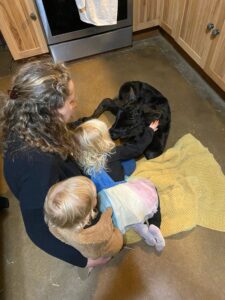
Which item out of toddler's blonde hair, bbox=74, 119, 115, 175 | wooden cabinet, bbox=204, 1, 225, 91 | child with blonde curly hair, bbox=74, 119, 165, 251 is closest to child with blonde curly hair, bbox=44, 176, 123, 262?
child with blonde curly hair, bbox=74, 119, 165, 251

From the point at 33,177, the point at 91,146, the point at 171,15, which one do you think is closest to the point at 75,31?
the point at 171,15

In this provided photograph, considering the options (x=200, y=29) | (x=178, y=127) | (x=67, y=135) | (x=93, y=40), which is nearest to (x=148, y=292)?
(x=67, y=135)

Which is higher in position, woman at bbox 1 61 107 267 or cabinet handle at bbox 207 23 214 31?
woman at bbox 1 61 107 267

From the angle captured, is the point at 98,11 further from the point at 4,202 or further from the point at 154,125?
the point at 4,202

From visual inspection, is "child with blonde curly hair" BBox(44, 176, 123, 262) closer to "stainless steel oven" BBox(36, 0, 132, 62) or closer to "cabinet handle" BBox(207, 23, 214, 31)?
"cabinet handle" BBox(207, 23, 214, 31)

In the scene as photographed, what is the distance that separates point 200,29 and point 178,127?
2.19ft

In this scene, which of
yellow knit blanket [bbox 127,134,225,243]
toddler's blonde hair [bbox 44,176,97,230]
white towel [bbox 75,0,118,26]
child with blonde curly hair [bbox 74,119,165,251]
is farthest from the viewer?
white towel [bbox 75,0,118,26]

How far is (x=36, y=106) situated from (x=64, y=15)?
1286 millimetres

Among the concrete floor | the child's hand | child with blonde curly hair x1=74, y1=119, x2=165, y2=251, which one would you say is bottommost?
the concrete floor

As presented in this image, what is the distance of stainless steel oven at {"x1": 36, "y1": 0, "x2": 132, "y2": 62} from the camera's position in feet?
5.42

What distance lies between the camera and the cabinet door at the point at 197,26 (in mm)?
1415

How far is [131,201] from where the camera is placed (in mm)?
959

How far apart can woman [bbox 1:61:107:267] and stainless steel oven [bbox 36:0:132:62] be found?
1126 millimetres

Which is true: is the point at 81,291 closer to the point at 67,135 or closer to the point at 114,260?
the point at 114,260
